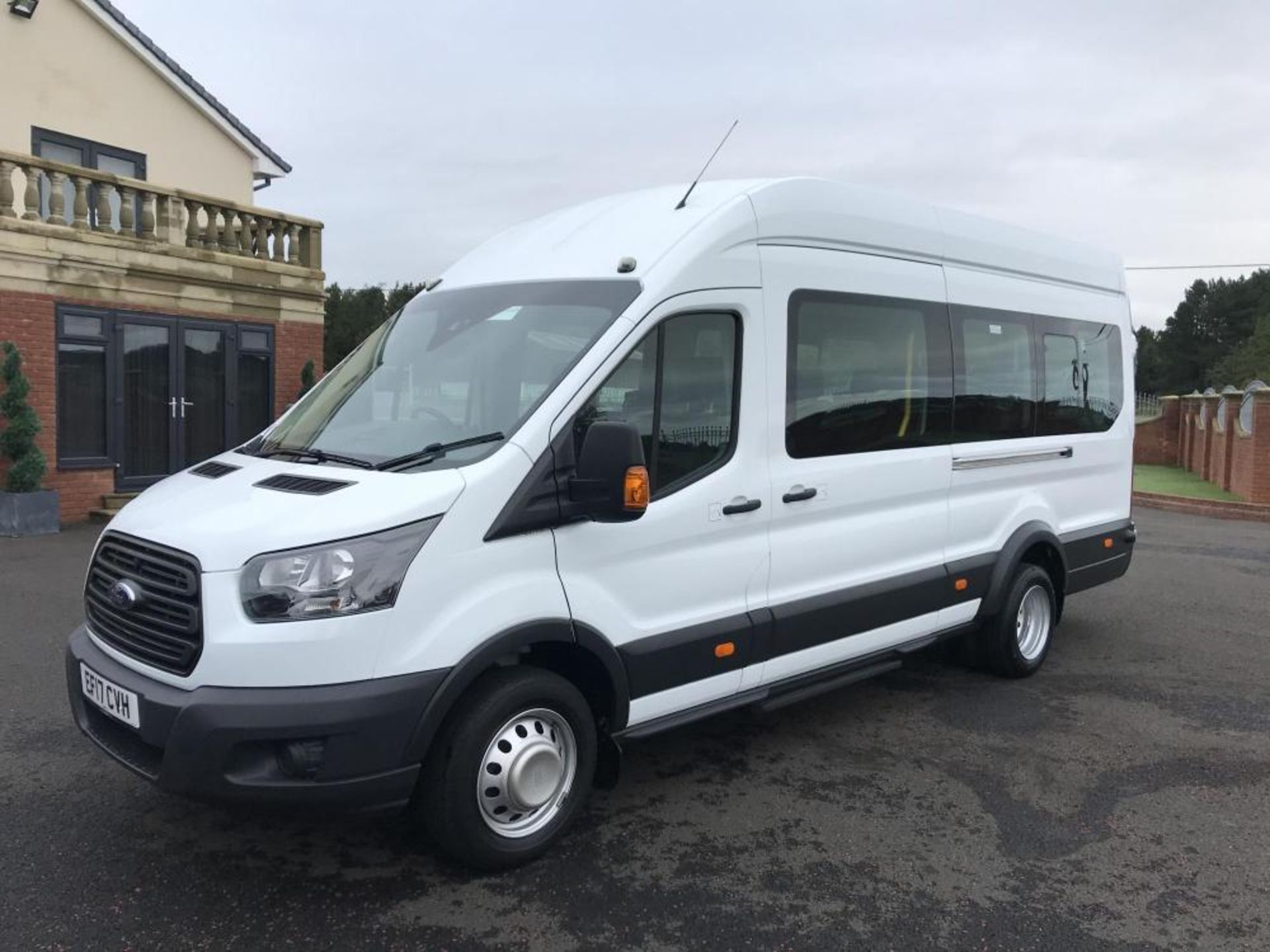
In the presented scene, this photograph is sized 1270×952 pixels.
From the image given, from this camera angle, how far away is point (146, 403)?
1282cm

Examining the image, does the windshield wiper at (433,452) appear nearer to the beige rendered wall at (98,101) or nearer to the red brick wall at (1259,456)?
the beige rendered wall at (98,101)

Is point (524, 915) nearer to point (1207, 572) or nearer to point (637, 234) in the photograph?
point (637, 234)

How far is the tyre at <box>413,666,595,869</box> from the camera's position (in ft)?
11.2

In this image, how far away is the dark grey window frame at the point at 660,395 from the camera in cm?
386

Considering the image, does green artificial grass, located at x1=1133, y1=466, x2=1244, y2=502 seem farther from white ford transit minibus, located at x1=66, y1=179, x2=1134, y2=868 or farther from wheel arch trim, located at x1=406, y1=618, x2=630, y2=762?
wheel arch trim, located at x1=406, y1=618, x2=630, y2=762

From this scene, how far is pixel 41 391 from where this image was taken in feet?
38.5

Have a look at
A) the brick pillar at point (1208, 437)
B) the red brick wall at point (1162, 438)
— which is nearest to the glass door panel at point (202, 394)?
the brick pillar at point (1208, 437)

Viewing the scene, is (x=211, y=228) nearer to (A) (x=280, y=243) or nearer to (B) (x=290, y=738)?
(A) (x=280, y=243)

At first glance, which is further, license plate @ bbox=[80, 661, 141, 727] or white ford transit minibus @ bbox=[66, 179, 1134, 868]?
license plate @ bbox=[80, 661, 141, 727]

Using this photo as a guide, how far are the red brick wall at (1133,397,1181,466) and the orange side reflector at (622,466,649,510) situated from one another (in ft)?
88.8

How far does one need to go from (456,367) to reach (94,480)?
1009 centimetres

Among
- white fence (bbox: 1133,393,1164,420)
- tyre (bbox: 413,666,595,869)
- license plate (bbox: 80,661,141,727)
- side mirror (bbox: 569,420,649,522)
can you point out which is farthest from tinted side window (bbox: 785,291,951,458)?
white fence (bbox: 1133,393,1164,420)

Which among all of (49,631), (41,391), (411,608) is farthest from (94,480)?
(411,608)

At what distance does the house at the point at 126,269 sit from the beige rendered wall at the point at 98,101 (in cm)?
2
